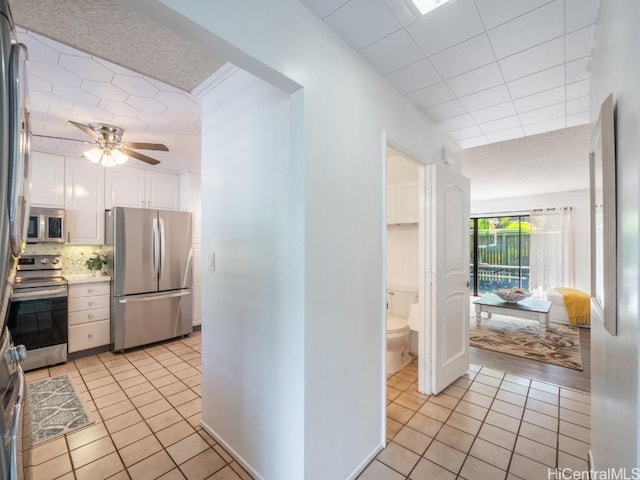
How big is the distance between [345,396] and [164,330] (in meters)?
3.10

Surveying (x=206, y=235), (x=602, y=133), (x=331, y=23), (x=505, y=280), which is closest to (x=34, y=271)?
(x=206, y=235)

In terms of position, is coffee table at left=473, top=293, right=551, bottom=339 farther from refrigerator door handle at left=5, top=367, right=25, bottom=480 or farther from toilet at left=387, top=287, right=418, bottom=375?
refrigerator door handle at left=5, top=367, right=25, bottom=480

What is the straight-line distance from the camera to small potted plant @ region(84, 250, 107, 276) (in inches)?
145

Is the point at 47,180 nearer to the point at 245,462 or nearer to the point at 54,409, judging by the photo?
the point at 54,409

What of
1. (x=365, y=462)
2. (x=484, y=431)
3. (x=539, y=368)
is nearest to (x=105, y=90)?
(x=365, y=462)

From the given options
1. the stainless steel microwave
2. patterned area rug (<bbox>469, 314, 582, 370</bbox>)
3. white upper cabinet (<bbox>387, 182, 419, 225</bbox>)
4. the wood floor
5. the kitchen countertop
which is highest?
white upper cabinet (<bbox>387, 182, 419, 225</bbox>)

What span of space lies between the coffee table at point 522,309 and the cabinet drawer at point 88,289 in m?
5.31

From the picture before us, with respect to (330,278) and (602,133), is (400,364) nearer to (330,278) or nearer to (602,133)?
(330,278)

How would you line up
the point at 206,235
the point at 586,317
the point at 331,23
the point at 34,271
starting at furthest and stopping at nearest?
the point at 586,317, the point at 34,271, the point at 206,235, the point at 331,23

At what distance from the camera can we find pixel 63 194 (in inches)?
135

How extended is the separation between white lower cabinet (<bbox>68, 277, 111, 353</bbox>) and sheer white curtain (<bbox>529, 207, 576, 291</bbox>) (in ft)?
24.7

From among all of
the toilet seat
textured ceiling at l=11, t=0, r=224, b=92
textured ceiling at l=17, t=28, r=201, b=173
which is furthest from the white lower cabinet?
the toilet seat

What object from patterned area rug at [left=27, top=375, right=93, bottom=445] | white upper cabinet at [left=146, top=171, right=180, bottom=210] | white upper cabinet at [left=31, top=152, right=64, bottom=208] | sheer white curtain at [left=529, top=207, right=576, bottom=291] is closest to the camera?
patterned area rug at [left=27, top=375, right=93, bottom=445]

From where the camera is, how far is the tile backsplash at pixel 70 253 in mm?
3430
